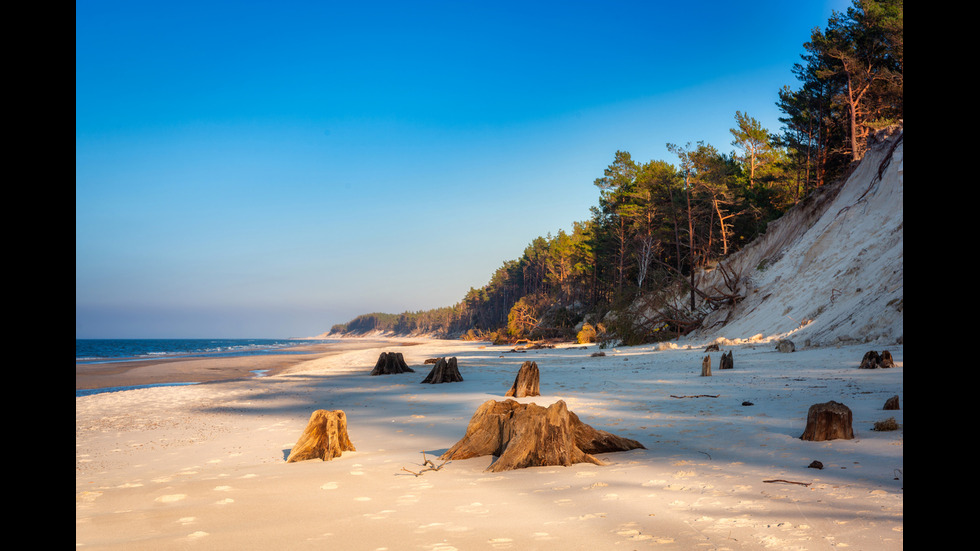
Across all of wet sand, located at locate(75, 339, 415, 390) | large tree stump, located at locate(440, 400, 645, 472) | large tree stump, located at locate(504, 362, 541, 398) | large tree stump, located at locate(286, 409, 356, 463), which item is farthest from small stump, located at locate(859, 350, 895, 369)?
wet sand, located at locate(75, 339, 415, 390)

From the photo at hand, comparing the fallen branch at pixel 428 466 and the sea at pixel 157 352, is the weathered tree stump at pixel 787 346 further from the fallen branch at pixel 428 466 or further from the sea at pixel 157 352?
the sea at pixel 157 352

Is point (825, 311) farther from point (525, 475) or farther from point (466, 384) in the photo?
point (525, 475)

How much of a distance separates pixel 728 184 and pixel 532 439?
111ft

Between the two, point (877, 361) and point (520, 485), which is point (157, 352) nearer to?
point (877, 361)

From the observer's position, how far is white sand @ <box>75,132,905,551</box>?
2.83 m

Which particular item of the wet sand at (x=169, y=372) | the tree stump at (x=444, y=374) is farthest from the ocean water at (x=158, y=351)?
the wet sand at (x=169, y=372)

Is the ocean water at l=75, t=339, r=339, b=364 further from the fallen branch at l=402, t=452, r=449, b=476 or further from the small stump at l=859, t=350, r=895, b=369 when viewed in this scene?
the small stump at l=859, t=350, r=895, b=369

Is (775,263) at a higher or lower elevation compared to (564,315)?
higher

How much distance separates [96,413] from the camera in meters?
9.50

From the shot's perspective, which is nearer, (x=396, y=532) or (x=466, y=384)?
(x=396, y=532)
